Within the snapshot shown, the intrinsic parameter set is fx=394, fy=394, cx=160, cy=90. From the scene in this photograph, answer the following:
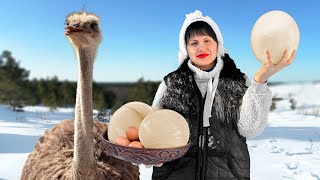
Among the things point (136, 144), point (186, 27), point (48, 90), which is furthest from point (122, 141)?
point (48, 90)

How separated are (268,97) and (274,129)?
949 centimetres

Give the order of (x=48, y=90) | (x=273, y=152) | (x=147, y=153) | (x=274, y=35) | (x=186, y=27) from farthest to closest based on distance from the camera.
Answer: (x=48, y=90) → (x=273, y=152) → (x=186, y=27) → (x=274, y=35) → (x=147, y=153)

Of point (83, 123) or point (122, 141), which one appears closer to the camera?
point (122, 141)

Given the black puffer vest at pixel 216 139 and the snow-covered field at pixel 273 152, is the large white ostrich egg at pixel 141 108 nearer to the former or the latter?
the black puffer vest at pixel 216 139

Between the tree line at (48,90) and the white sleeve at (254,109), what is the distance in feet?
43.6

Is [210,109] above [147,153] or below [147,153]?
above

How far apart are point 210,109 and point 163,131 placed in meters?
0.48

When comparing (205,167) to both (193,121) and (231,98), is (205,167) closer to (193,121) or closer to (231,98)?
(193,121)

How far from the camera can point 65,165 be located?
3.20 m

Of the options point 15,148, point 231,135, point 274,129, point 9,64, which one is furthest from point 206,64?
point 9,64

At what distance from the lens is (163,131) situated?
213 centimetres

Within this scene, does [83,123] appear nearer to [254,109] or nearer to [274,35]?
[254,109]

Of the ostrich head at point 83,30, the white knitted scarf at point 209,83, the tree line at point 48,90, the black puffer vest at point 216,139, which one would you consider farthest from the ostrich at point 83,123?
the tree line at point 48,90

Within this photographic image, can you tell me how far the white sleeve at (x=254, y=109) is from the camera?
2246 mm
